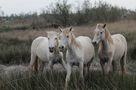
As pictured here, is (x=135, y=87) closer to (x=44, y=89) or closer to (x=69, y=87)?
(x=69, y=87)

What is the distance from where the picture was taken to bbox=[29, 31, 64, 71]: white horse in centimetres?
758

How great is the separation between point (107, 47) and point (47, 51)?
164 centimetres

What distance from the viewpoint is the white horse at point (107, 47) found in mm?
7562

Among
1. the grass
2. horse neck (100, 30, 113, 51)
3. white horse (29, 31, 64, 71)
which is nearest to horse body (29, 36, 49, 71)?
white horse (29, 31, 64, 71)

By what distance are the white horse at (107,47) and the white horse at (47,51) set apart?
0.91 meters

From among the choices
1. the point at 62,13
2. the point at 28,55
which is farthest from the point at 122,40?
the point at 62,13

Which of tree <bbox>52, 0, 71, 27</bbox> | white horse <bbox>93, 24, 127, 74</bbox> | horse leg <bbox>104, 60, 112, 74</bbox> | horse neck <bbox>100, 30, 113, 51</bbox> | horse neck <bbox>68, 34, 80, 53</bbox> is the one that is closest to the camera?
horse neck <bbox>68, 34, 80, 53</bbox>

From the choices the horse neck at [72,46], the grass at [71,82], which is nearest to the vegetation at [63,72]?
the grass at [71,82]

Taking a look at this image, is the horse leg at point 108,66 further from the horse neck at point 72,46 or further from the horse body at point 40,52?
the horse body at point 40,52

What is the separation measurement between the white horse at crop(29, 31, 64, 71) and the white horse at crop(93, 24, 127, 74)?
0.91 m

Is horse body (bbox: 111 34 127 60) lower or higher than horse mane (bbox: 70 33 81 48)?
lower

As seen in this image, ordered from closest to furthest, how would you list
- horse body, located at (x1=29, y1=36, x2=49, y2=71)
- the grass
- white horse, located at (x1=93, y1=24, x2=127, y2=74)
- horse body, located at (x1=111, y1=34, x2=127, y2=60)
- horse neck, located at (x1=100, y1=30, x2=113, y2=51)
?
the grass < white horse, located at (x1=93, y1=24, x2=127, y2=74) < horse neck, located at (x1=100, y1=30, x2=113, y2=51) < horse body, located at (x1=111, y1=34, x2=127, y2=60) < horse body, located at (x1=29, y1=36, x2=49, y2=71)

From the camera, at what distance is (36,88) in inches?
258

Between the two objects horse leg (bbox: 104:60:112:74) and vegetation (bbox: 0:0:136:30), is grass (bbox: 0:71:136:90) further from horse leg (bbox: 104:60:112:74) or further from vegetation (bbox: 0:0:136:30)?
vegetation (bbox: 0:0:136:30)
